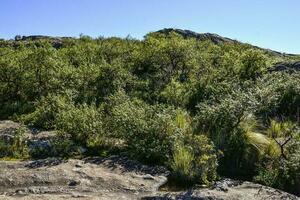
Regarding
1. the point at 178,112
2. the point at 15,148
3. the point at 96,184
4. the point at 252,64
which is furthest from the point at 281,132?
the point at 15,148

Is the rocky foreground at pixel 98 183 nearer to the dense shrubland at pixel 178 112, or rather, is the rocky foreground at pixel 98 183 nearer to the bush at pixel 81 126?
the dense shrubland at pixel 178 112

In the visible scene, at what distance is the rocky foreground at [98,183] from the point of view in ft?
46.7

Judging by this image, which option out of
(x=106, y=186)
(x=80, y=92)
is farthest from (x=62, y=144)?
(x=80, y=92)

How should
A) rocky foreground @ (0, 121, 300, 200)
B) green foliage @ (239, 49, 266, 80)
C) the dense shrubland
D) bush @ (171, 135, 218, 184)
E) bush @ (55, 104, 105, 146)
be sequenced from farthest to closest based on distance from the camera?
green foliage @ (239, 49, 266, 80)
bush @ (55, 104, 105, 146)
the dense shrubland
bush @ (171, 135, 218, 184)
rocky foreground @ (0, 121, 300, 200)

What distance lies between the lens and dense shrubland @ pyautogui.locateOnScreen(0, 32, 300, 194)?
16.8 meters

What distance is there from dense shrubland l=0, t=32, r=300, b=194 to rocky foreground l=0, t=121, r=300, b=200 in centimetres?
87

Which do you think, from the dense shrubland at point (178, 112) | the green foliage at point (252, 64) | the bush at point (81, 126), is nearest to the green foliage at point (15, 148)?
the dense shrubland at point (178, 112)

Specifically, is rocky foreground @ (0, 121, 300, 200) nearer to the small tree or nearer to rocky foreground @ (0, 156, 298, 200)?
rocky foreground @ (0, 156, 298, 200)

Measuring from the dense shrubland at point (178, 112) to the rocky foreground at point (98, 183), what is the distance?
0.87 metres

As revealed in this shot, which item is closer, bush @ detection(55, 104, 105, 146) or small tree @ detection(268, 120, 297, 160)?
small tree @ detection(268, 120, 297, 160)

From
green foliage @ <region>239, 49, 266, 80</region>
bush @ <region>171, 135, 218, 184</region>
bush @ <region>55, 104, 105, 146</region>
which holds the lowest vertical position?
bush @ <region>171, 135, 218, 184</region>

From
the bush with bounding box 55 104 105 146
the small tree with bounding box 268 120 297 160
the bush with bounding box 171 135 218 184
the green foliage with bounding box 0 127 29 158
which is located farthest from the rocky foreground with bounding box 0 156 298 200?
the small tree with bounding box 268 120 297 160

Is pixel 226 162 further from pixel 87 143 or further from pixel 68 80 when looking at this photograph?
pixel 68 80

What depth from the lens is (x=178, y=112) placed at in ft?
66.3
